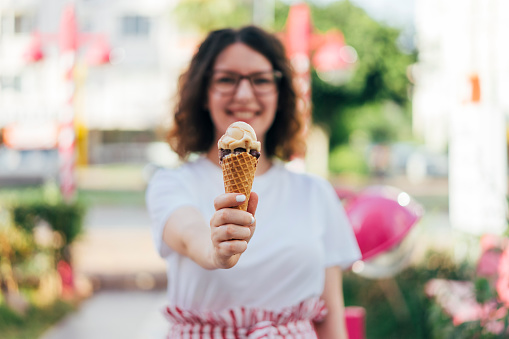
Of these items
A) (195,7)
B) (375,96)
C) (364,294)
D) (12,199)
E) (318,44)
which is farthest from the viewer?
(375,96)

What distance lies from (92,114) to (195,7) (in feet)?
56.3

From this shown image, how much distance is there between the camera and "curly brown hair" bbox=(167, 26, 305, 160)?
190 cm

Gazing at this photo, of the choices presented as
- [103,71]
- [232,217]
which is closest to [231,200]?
[232,217]

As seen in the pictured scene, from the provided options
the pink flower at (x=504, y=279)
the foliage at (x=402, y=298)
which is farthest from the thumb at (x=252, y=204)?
the foliage at (x=402, y=298)

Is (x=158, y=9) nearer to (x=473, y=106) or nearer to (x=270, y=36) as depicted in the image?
(x=473, y=106)

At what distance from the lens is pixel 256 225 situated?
1.77m

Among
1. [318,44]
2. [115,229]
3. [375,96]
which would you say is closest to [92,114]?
[375,96]

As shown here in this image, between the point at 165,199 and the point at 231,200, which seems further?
the point at 165,199

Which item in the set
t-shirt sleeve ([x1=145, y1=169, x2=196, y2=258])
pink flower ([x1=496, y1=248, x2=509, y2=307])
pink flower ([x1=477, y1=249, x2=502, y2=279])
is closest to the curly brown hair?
t-shirt sleeve ([x1=145, y1=169, x2=196, y2=258])

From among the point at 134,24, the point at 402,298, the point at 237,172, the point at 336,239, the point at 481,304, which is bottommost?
the point at 402,298

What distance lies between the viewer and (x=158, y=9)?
3177 cm

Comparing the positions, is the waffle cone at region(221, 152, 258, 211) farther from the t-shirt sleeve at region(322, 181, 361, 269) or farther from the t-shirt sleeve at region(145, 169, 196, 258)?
the t-shirt sleeve at region(322, 181, 361, 269)

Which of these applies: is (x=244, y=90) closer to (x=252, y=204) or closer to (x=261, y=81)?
(x=261, y=81)

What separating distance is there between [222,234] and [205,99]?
2.74ft
